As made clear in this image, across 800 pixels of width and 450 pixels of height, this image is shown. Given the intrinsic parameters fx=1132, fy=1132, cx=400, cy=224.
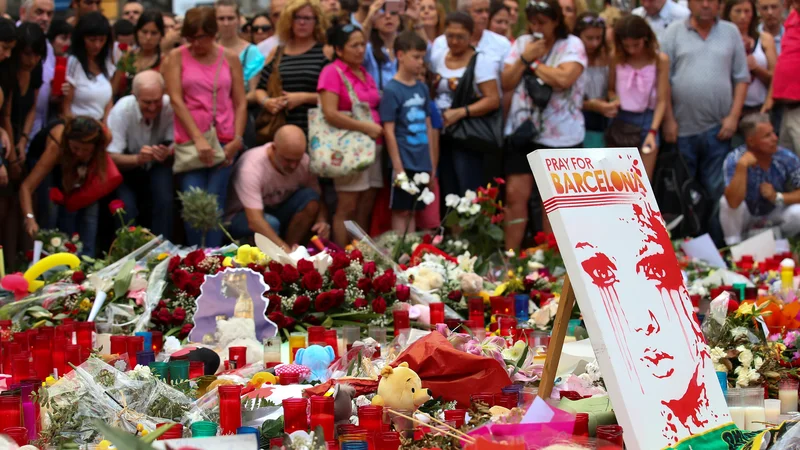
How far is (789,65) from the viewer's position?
26.8ft

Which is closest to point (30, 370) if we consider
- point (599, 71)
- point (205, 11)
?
point (205, 11)

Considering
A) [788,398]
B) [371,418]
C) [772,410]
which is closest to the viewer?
[371,418]

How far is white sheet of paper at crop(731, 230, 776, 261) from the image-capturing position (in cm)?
723

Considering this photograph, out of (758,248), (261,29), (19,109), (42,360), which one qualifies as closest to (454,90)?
(261,29)

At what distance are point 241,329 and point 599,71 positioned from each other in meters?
3.98

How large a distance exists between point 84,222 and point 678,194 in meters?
4.05

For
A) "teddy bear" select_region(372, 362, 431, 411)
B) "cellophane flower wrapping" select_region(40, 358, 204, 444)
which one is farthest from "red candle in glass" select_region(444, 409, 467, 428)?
"cellophane flower wrapping" select_region(40, 358, 204, 444)

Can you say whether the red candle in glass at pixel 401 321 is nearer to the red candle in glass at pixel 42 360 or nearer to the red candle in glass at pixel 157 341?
the red candle in glass at pixel 157 341

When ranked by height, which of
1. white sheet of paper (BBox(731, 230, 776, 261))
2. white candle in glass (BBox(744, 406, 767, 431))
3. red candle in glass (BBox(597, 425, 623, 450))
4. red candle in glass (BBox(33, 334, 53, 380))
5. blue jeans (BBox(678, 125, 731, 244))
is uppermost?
red candle in glass (BBox(597, 425, 623, 450))

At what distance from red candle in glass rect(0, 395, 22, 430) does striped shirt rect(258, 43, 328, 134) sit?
4329 mm

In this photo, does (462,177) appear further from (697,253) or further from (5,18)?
(5,18)

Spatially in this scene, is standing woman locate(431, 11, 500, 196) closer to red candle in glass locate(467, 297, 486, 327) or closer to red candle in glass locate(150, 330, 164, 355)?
red candle in glass locate(467, 297, 486, 327)

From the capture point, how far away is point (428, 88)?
764cm

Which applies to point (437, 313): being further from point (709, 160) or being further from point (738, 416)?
point (709, 160)
